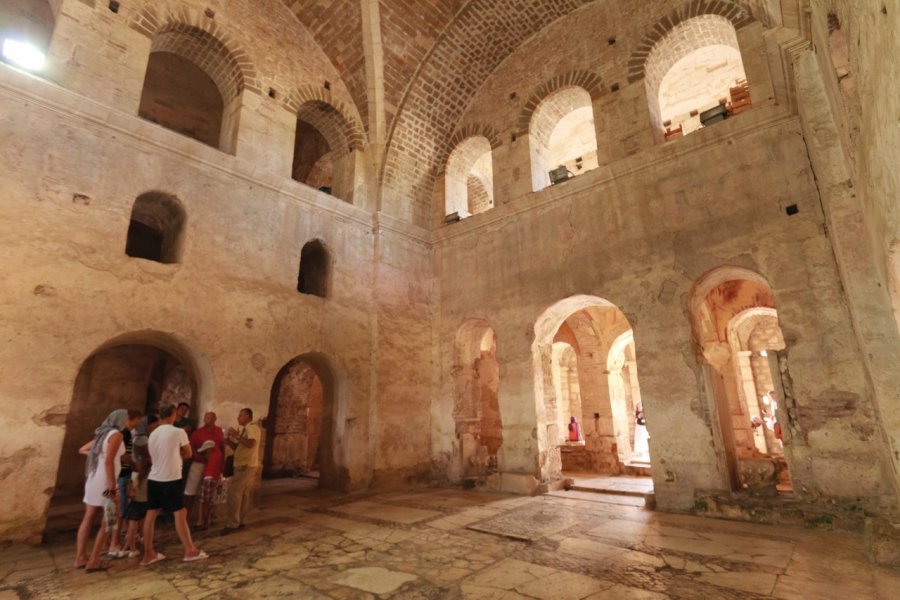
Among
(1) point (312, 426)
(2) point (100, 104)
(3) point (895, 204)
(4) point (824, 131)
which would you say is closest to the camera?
(3) point (895, 204)

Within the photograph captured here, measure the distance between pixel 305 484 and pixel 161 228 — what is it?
596cm

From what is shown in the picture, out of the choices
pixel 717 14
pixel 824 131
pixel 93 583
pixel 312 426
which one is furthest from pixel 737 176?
pixel 312 426

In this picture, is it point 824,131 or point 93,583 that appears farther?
point 824,131

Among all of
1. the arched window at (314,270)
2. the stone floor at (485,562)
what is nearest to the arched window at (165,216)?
the arched window at (314,270)

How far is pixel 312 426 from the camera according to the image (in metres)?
12.9

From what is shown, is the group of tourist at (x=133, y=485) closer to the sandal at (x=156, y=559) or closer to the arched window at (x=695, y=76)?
the sandal at (x=156, y=559)

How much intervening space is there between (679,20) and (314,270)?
8.25 m

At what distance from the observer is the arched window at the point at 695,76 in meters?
8.16

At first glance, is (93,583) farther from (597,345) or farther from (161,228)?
(597,345)

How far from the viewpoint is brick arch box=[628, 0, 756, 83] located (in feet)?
24.8

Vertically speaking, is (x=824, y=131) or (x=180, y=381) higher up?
(x=824, y=131)

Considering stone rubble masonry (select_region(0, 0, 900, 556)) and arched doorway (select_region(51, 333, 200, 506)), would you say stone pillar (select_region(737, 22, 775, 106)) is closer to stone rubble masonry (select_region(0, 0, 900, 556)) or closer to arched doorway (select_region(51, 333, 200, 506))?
stone rubble masonry (select_region(0, 0, 900, 556))

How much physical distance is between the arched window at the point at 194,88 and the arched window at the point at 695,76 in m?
7.75

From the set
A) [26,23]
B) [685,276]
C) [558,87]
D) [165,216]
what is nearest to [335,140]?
[165,216]
